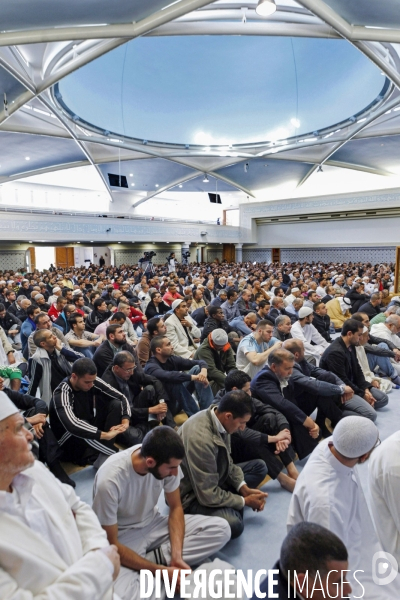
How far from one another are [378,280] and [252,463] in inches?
427

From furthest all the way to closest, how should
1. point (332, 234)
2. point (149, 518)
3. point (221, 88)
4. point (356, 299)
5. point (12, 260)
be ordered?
point (332, 234) → point (12, 260) → point (221, 88) → point (356, 299) → point (149, 518)

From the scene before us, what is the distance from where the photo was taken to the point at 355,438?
187 centimetres

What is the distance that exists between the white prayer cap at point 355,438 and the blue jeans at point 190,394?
2.31 meters

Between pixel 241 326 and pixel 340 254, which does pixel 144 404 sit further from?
pixel 340 254

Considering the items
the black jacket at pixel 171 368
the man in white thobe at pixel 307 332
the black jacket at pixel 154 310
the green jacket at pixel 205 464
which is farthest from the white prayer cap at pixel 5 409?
the black jacket at pixel 154 310

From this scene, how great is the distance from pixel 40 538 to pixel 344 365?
3.60m

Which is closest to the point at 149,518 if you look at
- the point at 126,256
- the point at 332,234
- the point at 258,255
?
the point at 126,256

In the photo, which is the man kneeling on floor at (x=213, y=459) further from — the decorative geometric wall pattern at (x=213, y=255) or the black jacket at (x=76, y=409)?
the decorative geometric wall pattern at (x=213, y=255)

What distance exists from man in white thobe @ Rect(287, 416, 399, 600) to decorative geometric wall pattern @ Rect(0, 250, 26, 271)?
22175 millimetres

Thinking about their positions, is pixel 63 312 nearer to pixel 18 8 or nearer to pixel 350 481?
pixel 18 8

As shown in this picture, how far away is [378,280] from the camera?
39.8 ft

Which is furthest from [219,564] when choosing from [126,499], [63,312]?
[63,312]

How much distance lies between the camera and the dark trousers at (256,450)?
299cm

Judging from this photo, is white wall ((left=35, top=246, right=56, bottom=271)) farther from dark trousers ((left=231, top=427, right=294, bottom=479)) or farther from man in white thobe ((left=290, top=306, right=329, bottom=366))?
dark trousers ((left=231, top=427, right=294, bottom=479))
